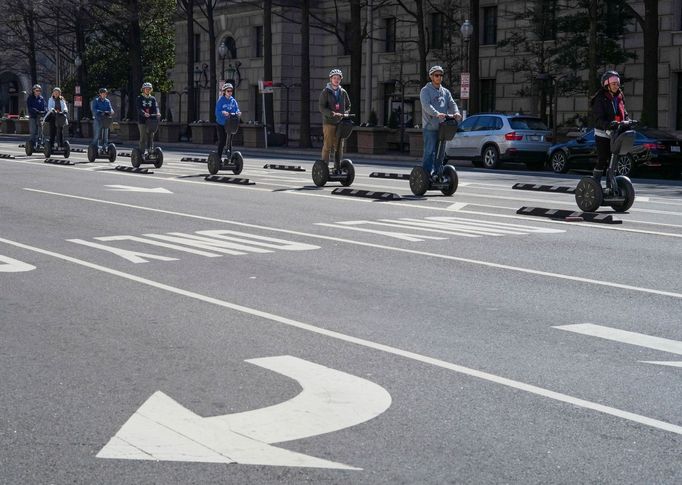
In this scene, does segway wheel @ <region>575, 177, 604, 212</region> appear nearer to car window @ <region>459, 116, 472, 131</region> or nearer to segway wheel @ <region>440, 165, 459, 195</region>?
segway wheel @ <region>440, 165, 459, 195</region>

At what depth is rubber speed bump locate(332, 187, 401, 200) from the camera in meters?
18.7

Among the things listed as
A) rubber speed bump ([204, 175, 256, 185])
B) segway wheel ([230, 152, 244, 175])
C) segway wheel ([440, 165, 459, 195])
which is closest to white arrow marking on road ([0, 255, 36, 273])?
segway wheel ([440, 165, 459, 195])

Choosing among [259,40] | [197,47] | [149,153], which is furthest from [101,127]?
[197,47]

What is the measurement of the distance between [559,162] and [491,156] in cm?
312

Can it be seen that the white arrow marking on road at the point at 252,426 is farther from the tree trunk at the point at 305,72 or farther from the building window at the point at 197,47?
the building window at the point at 197,47

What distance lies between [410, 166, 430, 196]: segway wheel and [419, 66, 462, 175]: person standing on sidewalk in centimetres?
10

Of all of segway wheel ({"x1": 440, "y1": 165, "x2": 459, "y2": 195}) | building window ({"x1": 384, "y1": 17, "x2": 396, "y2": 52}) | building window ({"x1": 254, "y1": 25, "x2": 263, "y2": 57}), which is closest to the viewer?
segway wheel ({"x1": 440, "y1": 165, "x2": 459, "y2": 195})

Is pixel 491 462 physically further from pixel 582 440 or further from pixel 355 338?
pixel 355 338

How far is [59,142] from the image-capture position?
3378cm

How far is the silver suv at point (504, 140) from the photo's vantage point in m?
33.9

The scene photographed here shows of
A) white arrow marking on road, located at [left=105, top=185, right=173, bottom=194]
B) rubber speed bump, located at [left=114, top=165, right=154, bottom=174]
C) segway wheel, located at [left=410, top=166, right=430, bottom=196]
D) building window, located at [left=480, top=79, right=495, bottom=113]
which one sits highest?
building window, located at [left=480, top=79, right=495, bottom=113]

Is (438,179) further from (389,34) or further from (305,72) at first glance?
(389,34)

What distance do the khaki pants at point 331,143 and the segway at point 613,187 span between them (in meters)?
5.84

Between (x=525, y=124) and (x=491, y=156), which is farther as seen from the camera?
(x=491, y=156)
